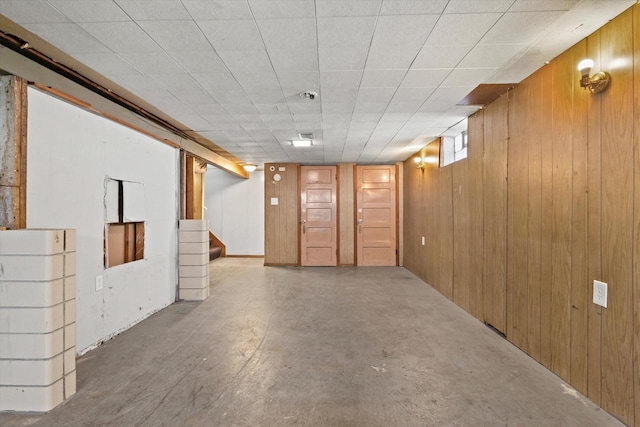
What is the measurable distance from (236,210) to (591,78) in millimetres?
7615

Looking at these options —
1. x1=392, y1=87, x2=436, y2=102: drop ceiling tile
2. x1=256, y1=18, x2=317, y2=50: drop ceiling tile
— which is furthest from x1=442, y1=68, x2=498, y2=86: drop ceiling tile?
x1=256, y1=18, x2=317, y2=50: drop ceiling tile

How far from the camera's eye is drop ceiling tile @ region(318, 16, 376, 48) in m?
1.76

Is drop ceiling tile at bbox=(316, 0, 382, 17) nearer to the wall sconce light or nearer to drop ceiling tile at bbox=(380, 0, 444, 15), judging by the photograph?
drop ceiling tile at bbox=(380, 0, 444, 15)

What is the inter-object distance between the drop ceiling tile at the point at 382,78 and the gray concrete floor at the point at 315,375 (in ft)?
7.71

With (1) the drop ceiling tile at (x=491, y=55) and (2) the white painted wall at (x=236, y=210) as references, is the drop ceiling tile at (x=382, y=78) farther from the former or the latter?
(2) the white painted wall at (x=236, y=210)

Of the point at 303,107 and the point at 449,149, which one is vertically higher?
the point at 303,107

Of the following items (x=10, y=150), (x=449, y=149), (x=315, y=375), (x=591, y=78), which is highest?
(x=449, y=149)

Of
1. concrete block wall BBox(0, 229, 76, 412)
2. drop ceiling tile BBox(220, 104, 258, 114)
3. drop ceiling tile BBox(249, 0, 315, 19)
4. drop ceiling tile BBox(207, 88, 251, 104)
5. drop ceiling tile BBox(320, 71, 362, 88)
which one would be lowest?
concrete block wall BBox(0, 229, 76, 412)

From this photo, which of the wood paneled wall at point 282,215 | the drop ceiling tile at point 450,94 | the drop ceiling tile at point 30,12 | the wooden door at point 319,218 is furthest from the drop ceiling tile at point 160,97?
Answer: the wooden door at point 319,218

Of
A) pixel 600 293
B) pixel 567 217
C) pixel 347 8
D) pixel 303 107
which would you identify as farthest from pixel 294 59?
pixel 600 293

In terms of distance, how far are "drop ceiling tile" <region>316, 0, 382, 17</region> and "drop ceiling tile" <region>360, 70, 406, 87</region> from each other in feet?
2.31

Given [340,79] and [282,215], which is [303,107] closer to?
[340,79]

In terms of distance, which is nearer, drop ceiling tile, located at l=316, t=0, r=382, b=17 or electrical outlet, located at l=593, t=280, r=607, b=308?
drop ceiling tile, located at l=316, t=0, r=382, b=17

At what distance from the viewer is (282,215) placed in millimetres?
6836
